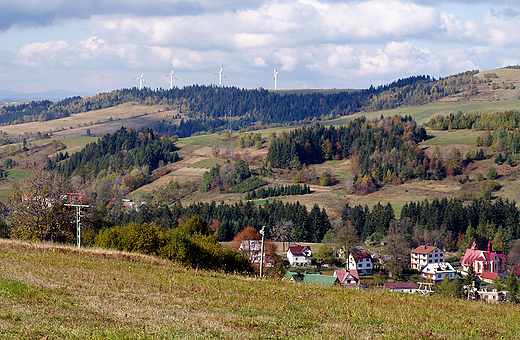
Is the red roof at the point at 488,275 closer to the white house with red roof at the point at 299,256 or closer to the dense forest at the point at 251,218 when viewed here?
the white house with red roof at the point at 299,256

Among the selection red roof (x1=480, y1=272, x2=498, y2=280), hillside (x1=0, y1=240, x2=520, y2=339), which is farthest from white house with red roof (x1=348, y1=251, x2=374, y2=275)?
hillside (x1=0, y1=240, x2=520, y2=339)

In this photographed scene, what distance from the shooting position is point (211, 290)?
22.3m

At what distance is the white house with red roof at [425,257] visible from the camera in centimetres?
9731

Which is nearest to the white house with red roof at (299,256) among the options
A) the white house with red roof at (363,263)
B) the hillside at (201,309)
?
the white house with red roof at (363,263)

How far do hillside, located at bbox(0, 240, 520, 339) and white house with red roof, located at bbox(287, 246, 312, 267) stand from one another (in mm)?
75538

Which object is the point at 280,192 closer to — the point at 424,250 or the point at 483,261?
the point at 424,250

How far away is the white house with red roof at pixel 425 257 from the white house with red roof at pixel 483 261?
480cm

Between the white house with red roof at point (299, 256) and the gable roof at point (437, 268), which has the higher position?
the gable roof at point (437, 268)

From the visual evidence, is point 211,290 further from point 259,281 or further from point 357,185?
point 357,185

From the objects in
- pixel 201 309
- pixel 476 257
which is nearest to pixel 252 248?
pixel 476 257

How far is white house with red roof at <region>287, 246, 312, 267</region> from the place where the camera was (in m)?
101

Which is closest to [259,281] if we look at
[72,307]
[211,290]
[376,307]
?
[211,290]

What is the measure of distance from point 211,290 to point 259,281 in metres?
5.02

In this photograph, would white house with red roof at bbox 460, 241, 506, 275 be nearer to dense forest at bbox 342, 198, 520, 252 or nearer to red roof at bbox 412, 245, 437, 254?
red roof at bbox 412, 245, 437, 254
